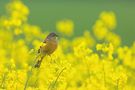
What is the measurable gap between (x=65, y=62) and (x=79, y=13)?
69.2 feet

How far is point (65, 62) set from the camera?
5559 millimetres

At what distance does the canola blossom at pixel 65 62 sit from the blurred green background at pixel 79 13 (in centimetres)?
633

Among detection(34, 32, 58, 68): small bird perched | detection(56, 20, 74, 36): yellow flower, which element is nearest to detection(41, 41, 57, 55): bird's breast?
detection(34, 32, 58, 68): small bird perched

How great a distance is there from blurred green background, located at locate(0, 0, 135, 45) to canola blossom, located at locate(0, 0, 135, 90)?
6.33 meters

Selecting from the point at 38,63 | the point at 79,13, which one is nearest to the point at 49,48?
the point at 38,63

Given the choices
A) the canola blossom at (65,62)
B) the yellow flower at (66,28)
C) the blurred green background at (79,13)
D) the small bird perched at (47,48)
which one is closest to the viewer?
the canola blossom at (65,62)

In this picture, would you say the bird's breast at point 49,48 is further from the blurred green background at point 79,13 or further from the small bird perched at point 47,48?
the blurred green background at point 79,13

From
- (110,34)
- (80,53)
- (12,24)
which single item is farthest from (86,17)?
(80,53)

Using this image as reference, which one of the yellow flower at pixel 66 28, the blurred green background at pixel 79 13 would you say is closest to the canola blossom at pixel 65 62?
the yellow flower at pixel 66 28

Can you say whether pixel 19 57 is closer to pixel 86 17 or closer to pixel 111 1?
pixel 86 17

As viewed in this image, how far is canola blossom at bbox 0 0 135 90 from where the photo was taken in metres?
5.68

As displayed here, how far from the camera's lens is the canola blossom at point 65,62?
5.68 meters

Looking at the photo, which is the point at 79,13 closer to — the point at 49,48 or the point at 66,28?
the point at 66,28

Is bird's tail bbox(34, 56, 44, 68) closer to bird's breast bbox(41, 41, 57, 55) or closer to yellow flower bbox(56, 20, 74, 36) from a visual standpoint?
bird's breast bbox(41, 41, 57, 55)
